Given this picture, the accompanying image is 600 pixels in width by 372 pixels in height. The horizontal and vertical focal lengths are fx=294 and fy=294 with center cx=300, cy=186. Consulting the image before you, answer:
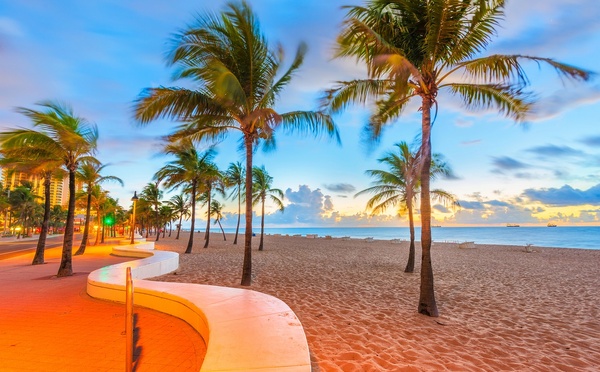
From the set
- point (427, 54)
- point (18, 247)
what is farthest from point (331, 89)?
point (18, 247)

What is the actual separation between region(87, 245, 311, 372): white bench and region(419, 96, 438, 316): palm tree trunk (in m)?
3.70

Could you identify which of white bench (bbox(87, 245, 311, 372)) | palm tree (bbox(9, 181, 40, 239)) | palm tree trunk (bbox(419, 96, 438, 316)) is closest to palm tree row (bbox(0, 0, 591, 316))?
palm tree trunk (bbox(419, 96, 438, 316))

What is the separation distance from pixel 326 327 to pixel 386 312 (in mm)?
1974

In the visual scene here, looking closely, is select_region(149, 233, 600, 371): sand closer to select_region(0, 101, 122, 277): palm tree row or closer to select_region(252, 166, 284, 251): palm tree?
select_region(0, 101, 122, 277): palm tree row

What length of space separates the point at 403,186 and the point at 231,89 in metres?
10.4

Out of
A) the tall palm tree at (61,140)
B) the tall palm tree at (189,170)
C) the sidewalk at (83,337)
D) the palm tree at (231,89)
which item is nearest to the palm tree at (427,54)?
the palm tree at (231,89)

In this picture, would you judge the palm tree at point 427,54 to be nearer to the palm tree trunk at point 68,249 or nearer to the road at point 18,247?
the palm tree trunk at point 68,249

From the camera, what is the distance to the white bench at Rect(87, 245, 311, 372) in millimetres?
2816

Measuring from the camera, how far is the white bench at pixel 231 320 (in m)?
2.82

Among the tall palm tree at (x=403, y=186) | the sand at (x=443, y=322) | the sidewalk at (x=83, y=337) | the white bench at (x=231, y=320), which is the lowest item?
the sand at (x=443, y=322)

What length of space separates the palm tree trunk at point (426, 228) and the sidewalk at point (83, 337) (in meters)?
5.00

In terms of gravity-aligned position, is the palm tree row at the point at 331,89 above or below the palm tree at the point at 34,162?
above

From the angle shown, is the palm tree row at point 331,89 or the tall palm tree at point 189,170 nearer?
the palm tree row at point 331,89

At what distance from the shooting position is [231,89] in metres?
7.43
